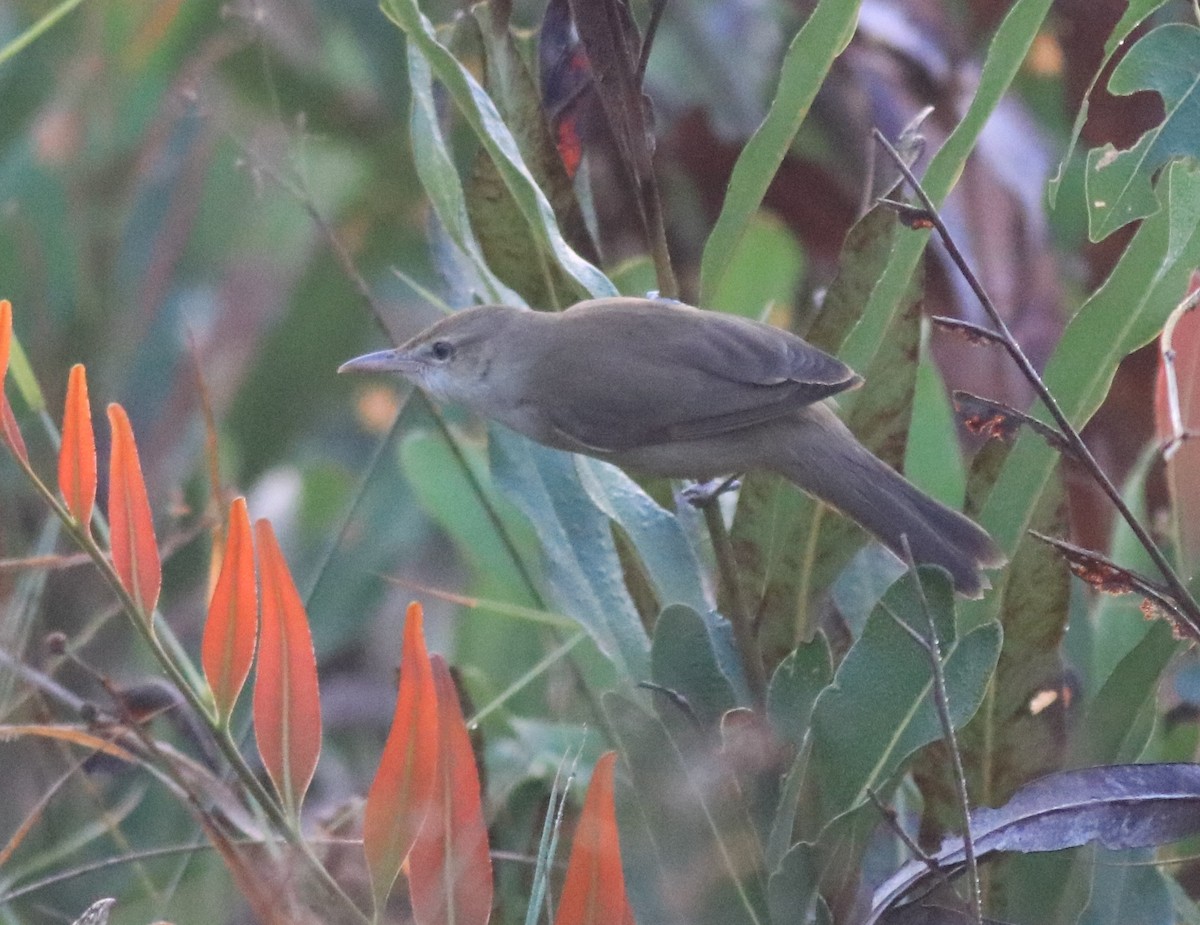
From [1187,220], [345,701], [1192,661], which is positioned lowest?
[345,701]

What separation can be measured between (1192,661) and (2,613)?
116 centimetres

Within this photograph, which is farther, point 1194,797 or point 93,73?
point 93,73

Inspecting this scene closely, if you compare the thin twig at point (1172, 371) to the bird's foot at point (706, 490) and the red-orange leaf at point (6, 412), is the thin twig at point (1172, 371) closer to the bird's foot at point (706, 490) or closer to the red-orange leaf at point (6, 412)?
the bird's foot at point (706, 490)

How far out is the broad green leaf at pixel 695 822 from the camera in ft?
3.57

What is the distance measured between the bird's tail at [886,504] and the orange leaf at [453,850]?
1.35ft

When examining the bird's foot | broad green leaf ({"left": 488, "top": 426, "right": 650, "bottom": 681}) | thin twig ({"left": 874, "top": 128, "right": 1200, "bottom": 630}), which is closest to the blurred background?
broad green leaf ({"left": 488, "top": 426, "right": 650, "bottom": 681})

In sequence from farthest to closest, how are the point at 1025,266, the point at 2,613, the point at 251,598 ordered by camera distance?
the point at 1025,266
the point at 2,613
the point at 251,598

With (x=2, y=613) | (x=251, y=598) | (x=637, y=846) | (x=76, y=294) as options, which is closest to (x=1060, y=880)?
(x=637, y=846)

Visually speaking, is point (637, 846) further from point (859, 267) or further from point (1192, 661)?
point (1192, 661)

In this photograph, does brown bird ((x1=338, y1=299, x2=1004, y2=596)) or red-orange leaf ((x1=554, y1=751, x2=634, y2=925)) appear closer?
red-orange leaf ((x1=554, y1=751, x2=634, y2=925))

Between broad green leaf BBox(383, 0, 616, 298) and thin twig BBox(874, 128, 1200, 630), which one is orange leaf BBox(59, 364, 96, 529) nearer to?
broad green leaf BBox(383, 0, 616, 298)

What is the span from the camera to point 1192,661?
1.44m

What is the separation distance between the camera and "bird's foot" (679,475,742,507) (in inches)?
51.9

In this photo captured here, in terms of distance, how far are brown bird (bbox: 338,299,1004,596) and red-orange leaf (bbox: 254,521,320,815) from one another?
443 millimetres
